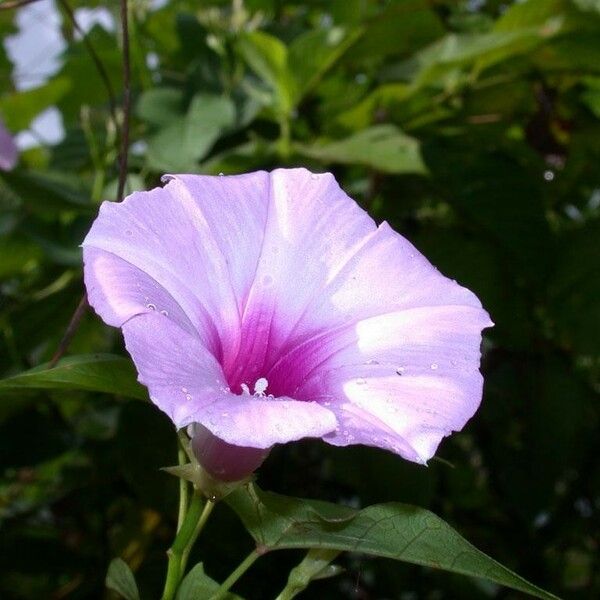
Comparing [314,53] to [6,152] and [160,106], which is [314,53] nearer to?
[160,106]

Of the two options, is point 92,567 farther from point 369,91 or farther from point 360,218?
point 360,218

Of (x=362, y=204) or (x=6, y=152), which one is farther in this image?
(x=362, y=204)

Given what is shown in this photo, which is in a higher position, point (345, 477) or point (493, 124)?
point (493, 124)

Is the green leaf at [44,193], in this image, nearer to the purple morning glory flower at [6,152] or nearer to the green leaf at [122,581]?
the purple morning glory flower at [6,152]

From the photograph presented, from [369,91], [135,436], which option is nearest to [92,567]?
[135,436]

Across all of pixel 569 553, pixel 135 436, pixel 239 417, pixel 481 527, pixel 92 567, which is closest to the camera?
pixel 239 417

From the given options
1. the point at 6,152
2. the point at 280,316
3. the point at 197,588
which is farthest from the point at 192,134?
the point at 197,588
